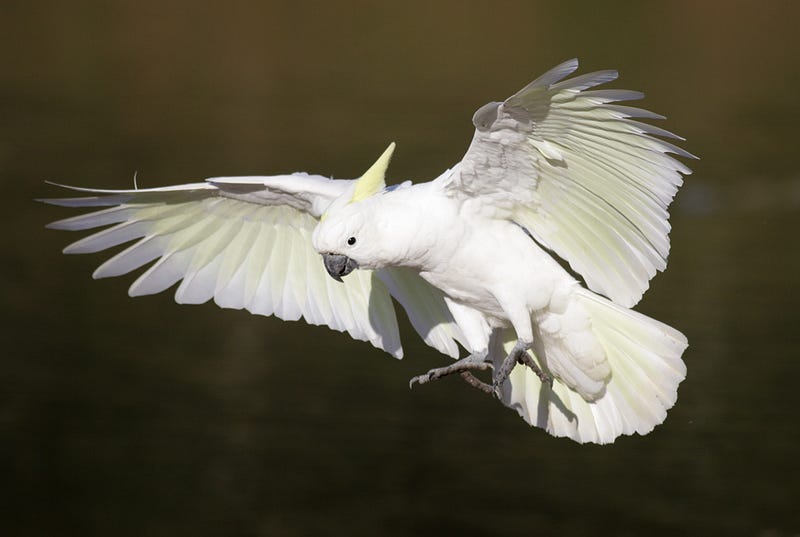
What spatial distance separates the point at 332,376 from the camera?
9.72m

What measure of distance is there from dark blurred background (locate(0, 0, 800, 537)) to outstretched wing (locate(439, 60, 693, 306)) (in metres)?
2.68

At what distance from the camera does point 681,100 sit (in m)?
18.8

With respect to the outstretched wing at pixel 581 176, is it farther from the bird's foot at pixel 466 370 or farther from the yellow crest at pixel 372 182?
the bird's foot at pixel 466 370

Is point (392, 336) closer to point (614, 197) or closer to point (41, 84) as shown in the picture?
point (614, 197)

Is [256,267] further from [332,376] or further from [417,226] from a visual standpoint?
[332,376]

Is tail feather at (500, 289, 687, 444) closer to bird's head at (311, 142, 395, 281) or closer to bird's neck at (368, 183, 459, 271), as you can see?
bird's neck at (368, 183, 459, 271)

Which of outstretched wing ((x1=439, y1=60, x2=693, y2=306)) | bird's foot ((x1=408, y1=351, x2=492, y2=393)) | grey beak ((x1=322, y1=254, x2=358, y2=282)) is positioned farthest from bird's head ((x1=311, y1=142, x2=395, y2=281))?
bird's foot ((x1=408, y1=351, x2=492, y2=393))

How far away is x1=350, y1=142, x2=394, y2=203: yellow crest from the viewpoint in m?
5.69

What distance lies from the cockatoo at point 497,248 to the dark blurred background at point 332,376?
76.4 inches

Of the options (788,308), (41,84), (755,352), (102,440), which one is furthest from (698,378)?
(41,84)

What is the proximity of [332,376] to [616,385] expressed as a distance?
12.8ft

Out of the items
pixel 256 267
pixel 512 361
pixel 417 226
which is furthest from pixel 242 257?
pixel 512 361

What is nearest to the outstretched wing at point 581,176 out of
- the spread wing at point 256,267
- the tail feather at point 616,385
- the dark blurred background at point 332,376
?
the tail feather at point 616,385

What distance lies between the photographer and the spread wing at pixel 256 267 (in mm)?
6340
